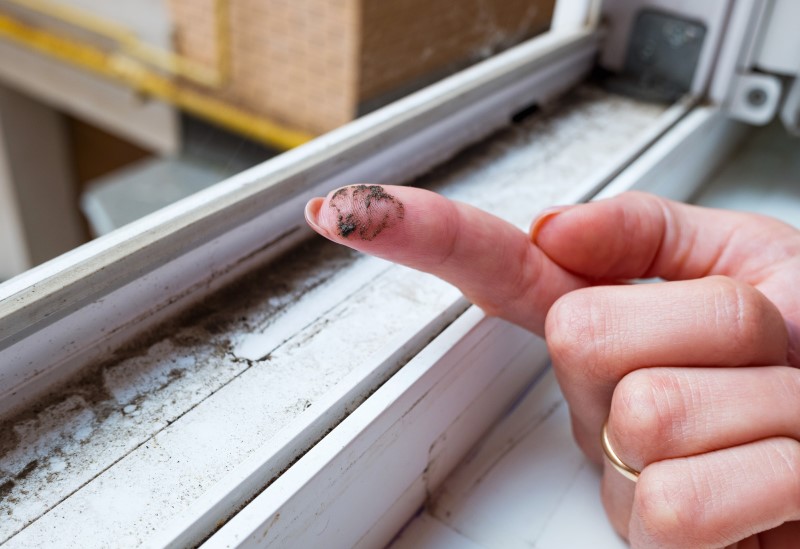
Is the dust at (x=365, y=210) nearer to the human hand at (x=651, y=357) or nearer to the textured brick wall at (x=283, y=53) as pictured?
the human hand at (x=651, y=357)

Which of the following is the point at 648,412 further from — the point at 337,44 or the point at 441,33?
the point at 337,44

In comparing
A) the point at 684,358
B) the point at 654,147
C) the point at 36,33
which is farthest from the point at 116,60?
the point at 684,358

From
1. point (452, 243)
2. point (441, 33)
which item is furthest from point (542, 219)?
point (441, 33)

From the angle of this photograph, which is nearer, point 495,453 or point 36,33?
point 495,453

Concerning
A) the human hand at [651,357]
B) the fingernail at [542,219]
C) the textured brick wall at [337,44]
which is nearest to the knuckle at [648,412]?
the human hand at [651,357]

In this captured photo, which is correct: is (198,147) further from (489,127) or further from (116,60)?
(489,127)
